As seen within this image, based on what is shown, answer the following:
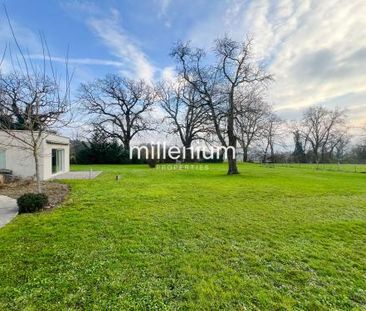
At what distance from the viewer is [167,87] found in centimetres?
3378

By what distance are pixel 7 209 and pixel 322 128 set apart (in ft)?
156

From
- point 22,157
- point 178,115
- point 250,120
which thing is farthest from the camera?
point 178,115

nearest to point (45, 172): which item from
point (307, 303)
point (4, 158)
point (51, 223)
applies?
point (4, 158)

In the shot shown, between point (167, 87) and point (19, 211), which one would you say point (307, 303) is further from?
point (167, 87)

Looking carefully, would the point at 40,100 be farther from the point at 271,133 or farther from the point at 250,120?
the point at 271,133

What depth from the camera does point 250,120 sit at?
33.8 meters

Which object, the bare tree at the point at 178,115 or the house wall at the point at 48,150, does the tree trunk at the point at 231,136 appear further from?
the bare tree at the point at 178,115

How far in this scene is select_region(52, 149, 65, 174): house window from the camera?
52.1ft

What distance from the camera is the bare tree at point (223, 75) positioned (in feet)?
53.8

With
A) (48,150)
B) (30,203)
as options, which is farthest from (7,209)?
(48,150)

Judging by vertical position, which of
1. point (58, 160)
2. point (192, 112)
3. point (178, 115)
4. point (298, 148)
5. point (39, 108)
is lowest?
point (58, 160)

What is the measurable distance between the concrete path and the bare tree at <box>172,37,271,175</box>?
13227 mm

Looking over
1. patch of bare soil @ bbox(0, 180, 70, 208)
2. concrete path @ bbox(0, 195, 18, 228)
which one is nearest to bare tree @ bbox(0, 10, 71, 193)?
patch of bare soil @ bbox(0, 180, 70, 208)

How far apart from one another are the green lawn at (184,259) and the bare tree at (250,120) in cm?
1188
